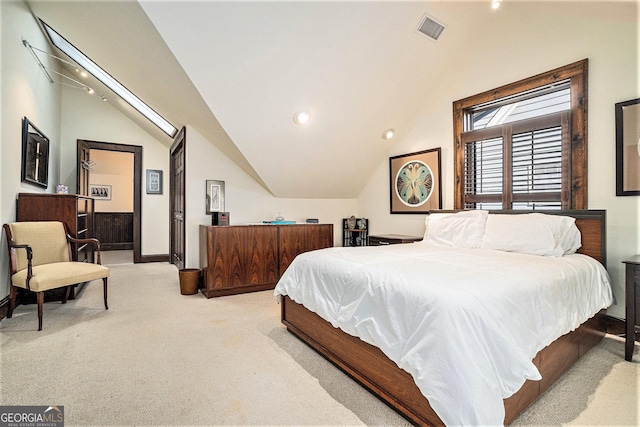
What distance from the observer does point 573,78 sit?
2918mm

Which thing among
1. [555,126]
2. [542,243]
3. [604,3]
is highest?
[604,3]

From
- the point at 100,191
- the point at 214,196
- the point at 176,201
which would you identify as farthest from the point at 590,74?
the point at 100,191

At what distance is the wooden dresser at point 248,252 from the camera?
378cm

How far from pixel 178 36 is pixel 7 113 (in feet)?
6.65

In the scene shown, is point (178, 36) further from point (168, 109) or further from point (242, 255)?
point (242, 255)

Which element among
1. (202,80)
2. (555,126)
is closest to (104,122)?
(202,80)

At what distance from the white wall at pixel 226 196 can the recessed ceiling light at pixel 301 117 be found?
55.6 inches

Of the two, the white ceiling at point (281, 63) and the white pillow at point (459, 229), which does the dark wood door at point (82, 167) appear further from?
the white pillow at point (459, 229)

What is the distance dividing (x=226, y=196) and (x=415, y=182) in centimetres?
282

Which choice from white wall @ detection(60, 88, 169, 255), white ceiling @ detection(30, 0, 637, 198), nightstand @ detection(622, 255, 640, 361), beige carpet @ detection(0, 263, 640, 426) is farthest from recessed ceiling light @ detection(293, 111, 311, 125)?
white wall @ detection(60, 88, 169, 255)

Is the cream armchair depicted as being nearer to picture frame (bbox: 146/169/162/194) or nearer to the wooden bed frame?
the wooden bed frame

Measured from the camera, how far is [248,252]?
4023 mm

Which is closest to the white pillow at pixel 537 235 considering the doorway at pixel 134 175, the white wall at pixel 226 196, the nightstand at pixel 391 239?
the nightstand at pixel 391 239

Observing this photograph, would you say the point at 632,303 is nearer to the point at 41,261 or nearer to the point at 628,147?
the point at 628,147
